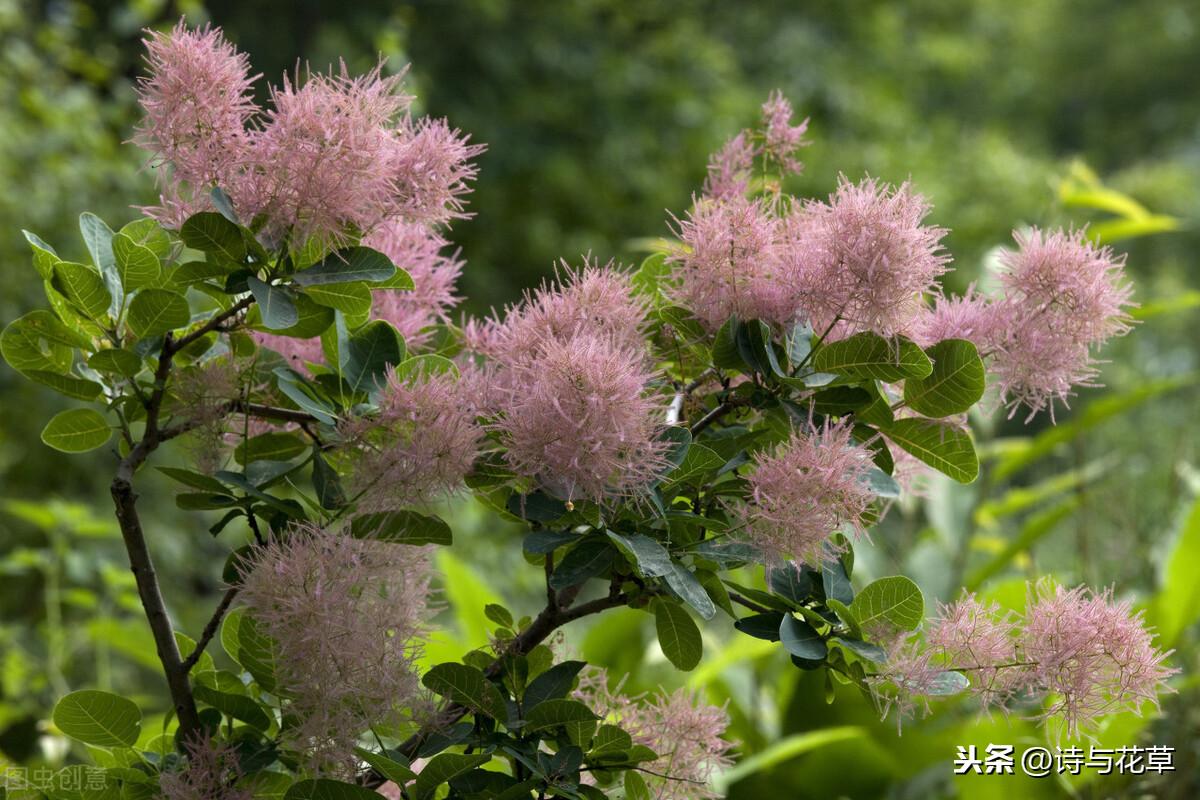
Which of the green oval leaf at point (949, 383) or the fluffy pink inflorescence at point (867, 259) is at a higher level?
the fluffy pink inflorescence at point (867, 259)

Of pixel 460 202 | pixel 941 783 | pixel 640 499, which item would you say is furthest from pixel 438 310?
pixel 941 783

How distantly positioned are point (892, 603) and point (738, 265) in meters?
0.21

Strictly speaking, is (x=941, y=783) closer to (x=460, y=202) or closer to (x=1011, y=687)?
(x=1011, y=687)

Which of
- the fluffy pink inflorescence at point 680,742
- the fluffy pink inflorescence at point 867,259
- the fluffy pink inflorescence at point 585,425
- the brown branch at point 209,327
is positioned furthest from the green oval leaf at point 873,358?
the brown branch at point 209,327


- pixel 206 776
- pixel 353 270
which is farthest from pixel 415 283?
pixel 206 776

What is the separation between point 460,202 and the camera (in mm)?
718

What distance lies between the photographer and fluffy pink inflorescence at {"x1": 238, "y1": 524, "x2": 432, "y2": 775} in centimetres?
63

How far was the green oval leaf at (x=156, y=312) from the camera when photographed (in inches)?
27.7

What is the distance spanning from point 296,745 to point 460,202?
324 millimetres

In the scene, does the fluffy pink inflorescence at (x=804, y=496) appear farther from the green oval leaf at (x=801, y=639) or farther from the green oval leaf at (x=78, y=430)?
the green oval leaf at (x=78, y=430)

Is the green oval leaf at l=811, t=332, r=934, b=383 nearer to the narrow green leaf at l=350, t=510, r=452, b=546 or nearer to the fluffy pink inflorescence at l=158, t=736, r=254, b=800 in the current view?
the narrow green leaf at l=350, t=510, r=452, b=546

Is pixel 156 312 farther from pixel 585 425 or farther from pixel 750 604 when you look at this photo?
pixel 750 604

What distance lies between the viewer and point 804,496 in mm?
619

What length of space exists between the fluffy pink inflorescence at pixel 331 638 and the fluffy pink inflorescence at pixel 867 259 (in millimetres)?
289
